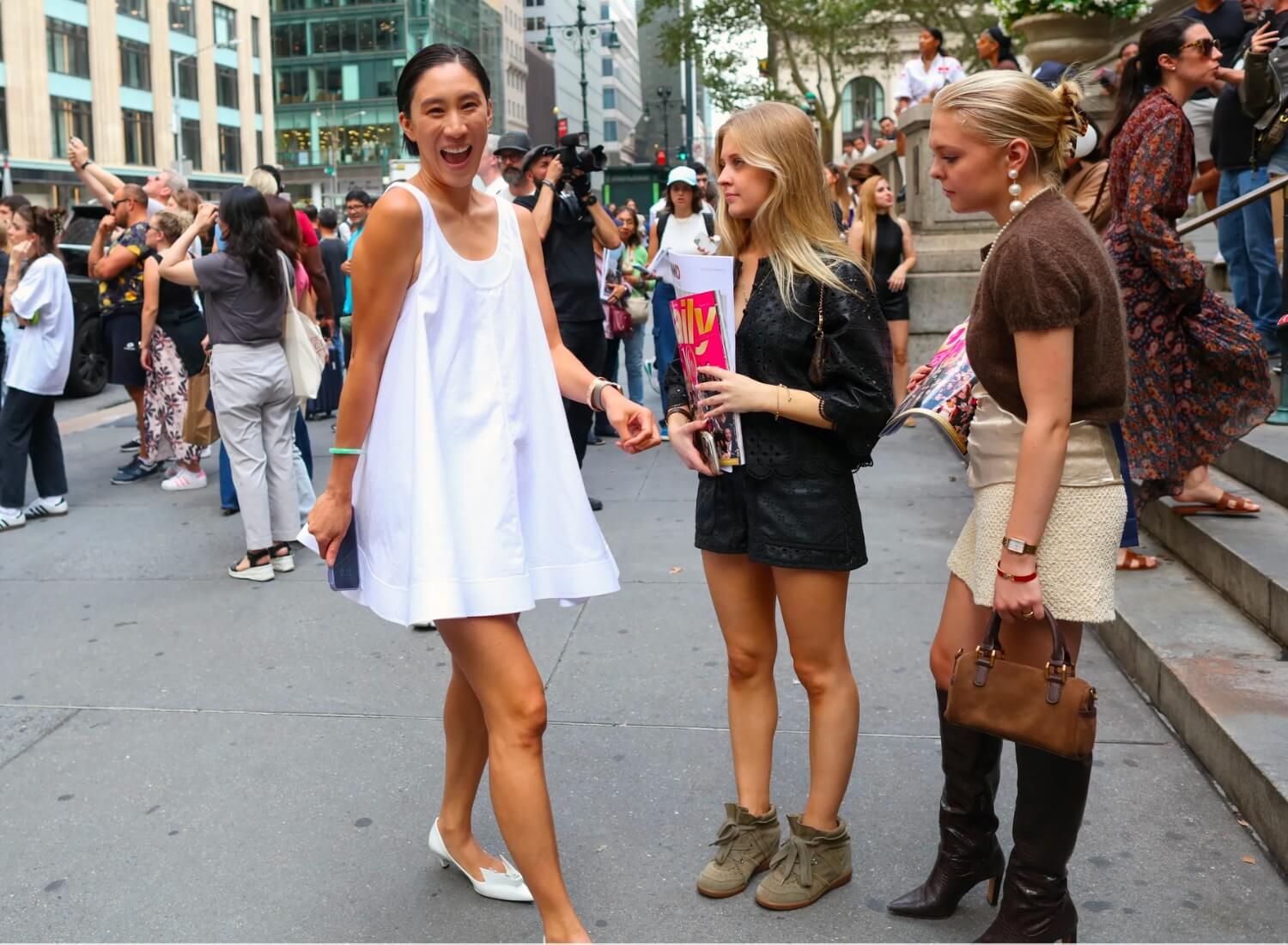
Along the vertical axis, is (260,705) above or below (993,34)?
below

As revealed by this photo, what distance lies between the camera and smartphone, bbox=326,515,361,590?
9.87 feet

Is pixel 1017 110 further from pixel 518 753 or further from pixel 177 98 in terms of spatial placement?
pixel 177 98

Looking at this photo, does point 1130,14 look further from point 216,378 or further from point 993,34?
point 216,378

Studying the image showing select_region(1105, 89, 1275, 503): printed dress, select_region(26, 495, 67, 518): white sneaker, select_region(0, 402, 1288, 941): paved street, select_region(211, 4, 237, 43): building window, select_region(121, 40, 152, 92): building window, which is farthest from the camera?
select_region(211, 4, 237, 43): building window

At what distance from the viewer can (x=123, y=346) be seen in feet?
30.8

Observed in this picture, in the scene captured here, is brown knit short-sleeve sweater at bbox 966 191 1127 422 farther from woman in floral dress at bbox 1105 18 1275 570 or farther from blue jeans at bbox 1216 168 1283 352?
blue jeans at bbox 1216 168 1283 352

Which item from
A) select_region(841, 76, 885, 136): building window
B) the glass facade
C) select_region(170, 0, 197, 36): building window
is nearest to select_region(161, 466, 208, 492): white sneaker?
select_region(841, 76, 885, 136): building window

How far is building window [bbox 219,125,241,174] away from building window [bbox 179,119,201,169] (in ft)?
7.54

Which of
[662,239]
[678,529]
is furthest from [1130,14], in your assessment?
[678,529]

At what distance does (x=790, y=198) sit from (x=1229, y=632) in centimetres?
264

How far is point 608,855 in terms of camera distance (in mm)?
3539

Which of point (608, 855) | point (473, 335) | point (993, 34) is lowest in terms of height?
point (608, 855)

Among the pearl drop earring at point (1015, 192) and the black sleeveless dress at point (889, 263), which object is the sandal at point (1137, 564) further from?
the black sleeveless dress at point (889, 263)

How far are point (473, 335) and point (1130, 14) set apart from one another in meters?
10.9
